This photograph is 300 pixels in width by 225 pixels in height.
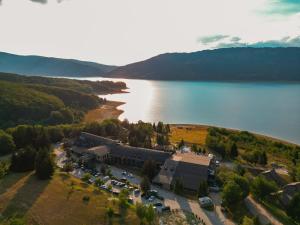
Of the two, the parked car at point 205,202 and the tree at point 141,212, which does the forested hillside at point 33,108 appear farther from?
the tree at point 141,212

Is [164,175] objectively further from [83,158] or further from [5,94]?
[5,94]

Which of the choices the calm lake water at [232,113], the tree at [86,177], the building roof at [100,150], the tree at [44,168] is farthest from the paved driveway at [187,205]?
the calm lake water at [232,113]

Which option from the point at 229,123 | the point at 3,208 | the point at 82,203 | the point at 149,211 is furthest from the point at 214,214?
the point at 229,123

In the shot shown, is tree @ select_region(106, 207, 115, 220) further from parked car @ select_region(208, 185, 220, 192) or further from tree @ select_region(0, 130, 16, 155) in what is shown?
tree @ select_region(0, 130, 16, 155)

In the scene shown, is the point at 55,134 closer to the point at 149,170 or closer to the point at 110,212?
the point at 149,170

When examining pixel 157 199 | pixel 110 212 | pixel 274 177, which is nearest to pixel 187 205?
pixel 157 199
